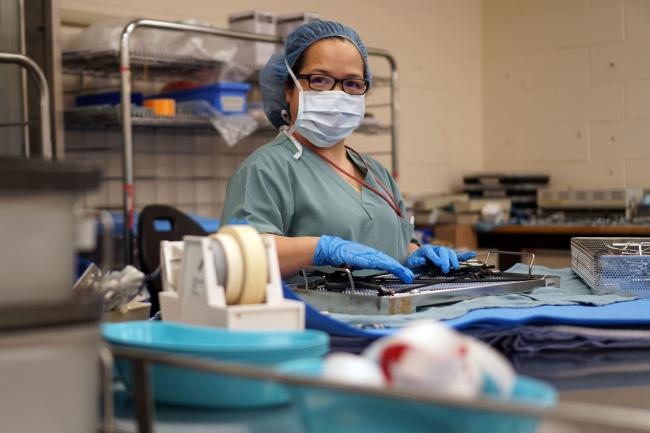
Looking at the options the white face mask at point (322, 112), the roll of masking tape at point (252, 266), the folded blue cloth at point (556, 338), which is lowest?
the folded blue cloth at point (556, 338)

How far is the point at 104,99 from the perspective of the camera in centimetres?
326

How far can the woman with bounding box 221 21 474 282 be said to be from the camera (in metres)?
1.94

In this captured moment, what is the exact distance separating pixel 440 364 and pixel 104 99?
9.44 ft

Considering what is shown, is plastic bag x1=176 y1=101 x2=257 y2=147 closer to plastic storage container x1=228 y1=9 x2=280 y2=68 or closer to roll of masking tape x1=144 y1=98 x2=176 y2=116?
roll of masking tape x1=144 y1=98 x2=176 y2=116

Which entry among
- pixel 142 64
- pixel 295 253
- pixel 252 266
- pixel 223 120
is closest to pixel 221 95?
pixel 223 120

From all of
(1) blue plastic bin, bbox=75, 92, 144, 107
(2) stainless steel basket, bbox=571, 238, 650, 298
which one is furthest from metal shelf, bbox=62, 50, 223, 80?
(2) stainless steel basket, bbox=571, 238, 650, 298

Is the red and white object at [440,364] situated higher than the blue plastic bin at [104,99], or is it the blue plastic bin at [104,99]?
the blue plastic bin at [104,99]

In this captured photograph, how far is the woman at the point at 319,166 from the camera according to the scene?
194 cm

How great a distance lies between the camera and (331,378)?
2.04 ft

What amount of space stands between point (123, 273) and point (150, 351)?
66 centimetres

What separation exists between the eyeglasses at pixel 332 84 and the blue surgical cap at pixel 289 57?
0.15 feet

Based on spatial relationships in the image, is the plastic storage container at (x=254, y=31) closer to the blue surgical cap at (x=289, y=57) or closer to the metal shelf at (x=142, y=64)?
the metal shelf at (x=142, y=64)

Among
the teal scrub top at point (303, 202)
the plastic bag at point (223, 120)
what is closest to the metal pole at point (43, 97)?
the plastic bag at point (223, 120)

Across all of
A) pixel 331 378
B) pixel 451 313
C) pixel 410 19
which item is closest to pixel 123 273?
pixel 451 313
